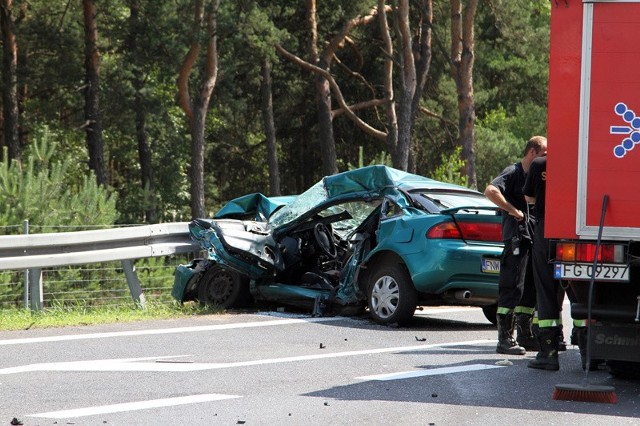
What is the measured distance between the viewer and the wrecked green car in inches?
464

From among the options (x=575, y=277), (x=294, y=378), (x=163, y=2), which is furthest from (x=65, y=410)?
(x=163, y=2)

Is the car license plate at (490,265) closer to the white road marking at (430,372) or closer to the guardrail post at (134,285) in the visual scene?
the white road marking at (430,372)

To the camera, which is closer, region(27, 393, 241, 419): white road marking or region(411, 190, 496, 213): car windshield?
region(27, 393, 241, 419): white road marking

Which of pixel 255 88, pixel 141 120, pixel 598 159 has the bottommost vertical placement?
pixel 598 159

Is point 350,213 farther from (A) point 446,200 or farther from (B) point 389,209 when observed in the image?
(A) point 446,200

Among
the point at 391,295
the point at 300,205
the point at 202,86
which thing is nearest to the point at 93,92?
the point at 202,86

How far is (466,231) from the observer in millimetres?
11852

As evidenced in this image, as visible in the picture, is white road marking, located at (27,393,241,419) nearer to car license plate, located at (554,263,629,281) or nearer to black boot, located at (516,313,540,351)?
car license plate, located at (554,263,629,281)

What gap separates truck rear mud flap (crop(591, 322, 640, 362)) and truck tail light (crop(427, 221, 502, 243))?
3.64 m

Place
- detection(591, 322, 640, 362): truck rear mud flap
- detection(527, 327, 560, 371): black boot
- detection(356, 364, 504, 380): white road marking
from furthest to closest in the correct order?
1. detection(527, 327, 560, 371): black boot
2. detection(356, 364, 504, 380): white road marking
3. detection(591, 322, 640, 362): truck rear mud flap

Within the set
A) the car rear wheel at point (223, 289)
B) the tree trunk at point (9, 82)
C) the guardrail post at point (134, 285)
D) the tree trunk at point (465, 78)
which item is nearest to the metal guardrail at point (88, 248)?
the guardrail post at point (134, 285)

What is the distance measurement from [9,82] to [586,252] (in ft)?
106

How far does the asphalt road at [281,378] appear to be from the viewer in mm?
7012

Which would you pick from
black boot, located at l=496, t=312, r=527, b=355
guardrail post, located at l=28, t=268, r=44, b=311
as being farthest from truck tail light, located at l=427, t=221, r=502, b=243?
A: guardrail post, located at l=28, t=268, r=44, b=311
